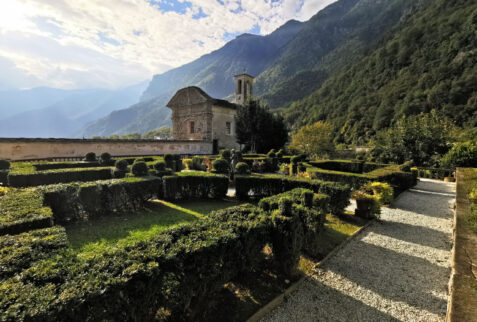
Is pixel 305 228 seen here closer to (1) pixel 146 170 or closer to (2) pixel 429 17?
(1) pixel 146 170

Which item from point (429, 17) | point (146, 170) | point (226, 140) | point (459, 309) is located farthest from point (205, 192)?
point (429, 17)

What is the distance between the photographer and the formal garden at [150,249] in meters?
1.87

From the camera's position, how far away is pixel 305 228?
12.6ft

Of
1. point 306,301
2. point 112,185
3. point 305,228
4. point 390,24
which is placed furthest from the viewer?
point 390,24

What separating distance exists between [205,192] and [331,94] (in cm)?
6590

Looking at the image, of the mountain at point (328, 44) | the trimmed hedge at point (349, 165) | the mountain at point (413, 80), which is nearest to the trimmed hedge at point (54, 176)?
the trimmed hedge at point (349, 165)

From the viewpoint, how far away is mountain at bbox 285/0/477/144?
116 ft

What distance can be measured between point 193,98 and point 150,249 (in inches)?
1003

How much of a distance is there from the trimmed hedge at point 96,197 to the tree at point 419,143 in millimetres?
19104

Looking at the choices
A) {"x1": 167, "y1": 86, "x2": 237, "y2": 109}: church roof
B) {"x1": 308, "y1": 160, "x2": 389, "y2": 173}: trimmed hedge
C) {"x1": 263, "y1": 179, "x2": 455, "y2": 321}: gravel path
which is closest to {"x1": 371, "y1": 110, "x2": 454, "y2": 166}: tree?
{"x1": 308, "y1": 160, "x2": 389, "y2": 173}: trimmed hedge

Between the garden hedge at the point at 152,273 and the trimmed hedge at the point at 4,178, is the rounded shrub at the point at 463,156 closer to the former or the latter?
the garden hedge at the point at 152,273

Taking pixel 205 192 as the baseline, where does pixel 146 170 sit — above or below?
above

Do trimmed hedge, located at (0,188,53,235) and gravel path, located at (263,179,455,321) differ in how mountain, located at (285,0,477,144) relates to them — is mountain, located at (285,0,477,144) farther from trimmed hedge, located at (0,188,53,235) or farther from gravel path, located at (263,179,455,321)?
trimmed hedge, located at (0,188,53,235)

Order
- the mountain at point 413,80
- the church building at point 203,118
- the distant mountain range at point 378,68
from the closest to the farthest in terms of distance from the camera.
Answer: the church building at point 203,118 → the mountain at point 413,80 → the distant mountain range at point 378,68
